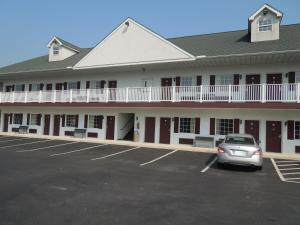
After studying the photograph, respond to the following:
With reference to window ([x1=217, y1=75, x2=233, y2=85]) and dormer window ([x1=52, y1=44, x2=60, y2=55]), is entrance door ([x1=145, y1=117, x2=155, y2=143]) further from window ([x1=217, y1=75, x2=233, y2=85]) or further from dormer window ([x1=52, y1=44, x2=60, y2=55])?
dormer window ([x1=52, y1=44, x2=60, y2=55])

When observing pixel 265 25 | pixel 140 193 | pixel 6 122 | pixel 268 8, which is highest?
pixel 268 8

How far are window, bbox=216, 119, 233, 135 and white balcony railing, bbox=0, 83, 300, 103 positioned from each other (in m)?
1.89

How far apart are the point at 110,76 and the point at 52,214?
63.2ft

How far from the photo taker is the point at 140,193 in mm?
7895

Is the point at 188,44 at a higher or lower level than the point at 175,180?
higher

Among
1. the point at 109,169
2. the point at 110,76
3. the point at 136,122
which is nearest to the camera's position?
the point at 109,169

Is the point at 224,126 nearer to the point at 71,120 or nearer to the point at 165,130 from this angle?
the point at 165,130

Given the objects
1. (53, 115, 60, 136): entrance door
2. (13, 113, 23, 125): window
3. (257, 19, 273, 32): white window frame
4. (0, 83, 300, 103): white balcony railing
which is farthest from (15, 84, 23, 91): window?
(257, 19, 273, 32): white window frame

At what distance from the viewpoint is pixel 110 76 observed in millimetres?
24453

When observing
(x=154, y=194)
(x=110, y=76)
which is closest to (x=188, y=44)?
(x=110, y=76)

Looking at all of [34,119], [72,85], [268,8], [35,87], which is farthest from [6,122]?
[268,8]

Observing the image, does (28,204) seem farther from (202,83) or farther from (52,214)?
(202,83)

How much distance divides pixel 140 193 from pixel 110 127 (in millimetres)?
16012

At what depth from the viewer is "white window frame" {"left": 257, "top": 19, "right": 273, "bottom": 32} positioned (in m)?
20.1
